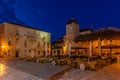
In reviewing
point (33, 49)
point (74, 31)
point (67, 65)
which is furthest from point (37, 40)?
point (67, 65)

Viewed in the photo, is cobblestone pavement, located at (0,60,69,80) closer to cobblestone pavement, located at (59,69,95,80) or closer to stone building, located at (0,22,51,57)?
cobblestone pavement, located at (59,69,95,80)

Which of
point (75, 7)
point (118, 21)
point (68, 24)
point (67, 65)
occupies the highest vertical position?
point (75, 7)

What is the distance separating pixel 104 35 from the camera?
25.4 meters

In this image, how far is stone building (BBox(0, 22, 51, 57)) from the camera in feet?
116

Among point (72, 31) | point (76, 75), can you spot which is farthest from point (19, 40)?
point (76, 75)

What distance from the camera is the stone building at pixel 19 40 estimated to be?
116 feet

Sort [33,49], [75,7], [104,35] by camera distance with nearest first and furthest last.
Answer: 1. [104,35]
2. [33,49]
3. [75,7]

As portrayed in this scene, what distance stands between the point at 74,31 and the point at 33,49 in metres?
14.1

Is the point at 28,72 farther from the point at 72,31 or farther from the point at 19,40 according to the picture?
the point at 19,40

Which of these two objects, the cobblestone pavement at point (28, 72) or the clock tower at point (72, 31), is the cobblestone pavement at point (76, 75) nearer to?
the cobblestone pavement at point (28, 72)

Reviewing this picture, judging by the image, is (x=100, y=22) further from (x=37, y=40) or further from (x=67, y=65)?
(x=67, y=65)

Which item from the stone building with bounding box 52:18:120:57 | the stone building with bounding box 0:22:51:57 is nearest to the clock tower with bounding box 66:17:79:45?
the stone building with bounding box 52:18:120:57

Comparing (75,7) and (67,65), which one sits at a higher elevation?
(75,7)

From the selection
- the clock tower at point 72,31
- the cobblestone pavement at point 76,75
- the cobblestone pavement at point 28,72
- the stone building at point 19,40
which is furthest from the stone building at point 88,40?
the cobblestone pavement at point 76,75
